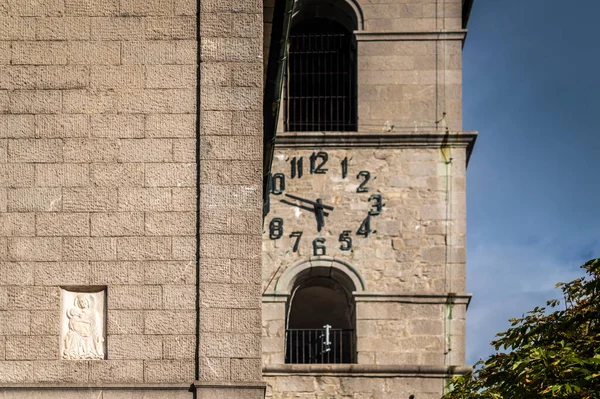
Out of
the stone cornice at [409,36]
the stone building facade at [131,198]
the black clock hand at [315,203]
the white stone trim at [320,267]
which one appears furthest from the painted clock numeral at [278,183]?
the stone building facade at [131,198]

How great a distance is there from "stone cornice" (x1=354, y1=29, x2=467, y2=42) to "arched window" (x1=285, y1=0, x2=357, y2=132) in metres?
0.43

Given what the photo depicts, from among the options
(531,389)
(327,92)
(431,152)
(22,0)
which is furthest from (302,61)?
→ (22,0)

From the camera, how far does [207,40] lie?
62.5ft

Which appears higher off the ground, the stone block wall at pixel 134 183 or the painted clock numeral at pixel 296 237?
the painted clock numeral at pixel 296 237

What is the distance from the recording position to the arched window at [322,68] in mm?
37000

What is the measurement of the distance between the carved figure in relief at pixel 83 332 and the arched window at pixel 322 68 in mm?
18485

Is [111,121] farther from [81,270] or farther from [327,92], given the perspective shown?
[327,92]

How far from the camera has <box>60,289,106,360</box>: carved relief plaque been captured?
60.5ft

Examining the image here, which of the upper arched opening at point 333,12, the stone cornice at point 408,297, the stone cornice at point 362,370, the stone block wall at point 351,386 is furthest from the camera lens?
the upper arched opening at point 333,12

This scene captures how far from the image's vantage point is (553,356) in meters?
23.2

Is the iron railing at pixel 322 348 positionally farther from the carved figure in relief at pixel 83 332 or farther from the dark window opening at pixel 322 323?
the carved figure in relief at pixel 83 332

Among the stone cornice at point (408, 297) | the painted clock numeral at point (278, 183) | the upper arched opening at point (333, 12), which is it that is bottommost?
the stone cornice at point (408, 297)

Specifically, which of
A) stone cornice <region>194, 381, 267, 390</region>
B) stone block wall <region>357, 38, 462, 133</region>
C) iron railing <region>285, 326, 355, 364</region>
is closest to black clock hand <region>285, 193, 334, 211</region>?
stone block wall <region>357, 38, 462, 133</region>

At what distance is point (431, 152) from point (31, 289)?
725 inches
